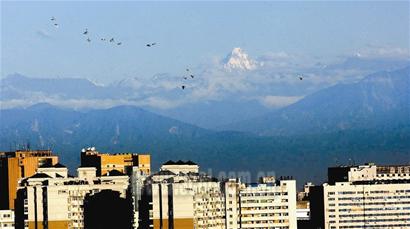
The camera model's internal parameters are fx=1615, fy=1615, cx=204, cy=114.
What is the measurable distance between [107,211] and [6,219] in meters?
7.59

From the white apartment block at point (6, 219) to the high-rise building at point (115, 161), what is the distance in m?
9.07

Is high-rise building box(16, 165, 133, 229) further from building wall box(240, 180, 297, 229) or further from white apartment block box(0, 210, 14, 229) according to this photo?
building wall box(240, 180, 297, 229)

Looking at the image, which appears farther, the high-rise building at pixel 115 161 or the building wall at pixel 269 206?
the high-rise building at pixel 115 161

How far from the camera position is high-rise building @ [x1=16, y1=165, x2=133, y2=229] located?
2527 inches

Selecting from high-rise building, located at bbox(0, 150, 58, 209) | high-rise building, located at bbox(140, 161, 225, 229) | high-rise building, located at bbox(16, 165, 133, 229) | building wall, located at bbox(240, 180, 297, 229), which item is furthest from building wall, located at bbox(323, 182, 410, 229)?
high-rise building, located at bbox(0, 150, 58, 209)

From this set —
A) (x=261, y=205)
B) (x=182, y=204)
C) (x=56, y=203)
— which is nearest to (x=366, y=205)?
(x=261, y=205)

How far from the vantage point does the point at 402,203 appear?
76438mm

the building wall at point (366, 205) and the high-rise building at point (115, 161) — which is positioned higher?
the high-rise building at point (115, 161)

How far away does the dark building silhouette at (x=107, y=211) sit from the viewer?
6494 centimetres

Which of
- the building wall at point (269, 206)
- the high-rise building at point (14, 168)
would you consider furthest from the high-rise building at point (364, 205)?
the high-rise building at point (14, 168)

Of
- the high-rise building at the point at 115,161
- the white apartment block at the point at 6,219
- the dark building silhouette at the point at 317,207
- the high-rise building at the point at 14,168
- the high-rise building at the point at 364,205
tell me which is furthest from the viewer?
the high-rise building at the point at 115,161

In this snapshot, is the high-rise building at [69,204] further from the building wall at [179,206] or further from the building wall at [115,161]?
the building wall at [115,161]

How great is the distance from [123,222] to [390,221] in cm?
1687

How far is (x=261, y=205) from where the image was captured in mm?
64438
